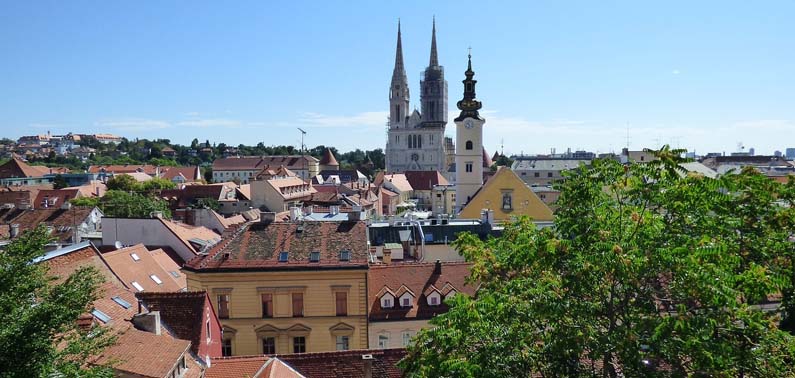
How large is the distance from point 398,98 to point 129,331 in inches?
5699

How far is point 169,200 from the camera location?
87125mm

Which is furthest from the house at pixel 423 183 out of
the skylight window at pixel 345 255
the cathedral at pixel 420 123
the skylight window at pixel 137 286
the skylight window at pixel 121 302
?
the skylight window at pixel 121 302

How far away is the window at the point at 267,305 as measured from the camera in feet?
85.6

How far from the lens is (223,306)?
26.0m

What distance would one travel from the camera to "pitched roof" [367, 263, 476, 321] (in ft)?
86.2

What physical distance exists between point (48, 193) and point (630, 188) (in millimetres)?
87241

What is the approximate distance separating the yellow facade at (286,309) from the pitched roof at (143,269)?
2349mm

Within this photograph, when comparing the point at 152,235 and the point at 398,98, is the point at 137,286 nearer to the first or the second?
the point at 152,235

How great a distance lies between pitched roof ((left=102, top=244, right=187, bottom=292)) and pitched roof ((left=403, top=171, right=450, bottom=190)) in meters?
92.9

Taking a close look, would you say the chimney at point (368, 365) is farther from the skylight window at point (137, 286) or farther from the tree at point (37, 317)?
the skylight window at point (137, 286)

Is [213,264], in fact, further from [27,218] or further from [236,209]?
[236,209]

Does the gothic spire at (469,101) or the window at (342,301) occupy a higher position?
the gothic spire at (469,101)

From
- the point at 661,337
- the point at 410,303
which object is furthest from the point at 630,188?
the point at 410,303

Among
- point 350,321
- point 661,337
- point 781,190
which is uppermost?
point 781,190
